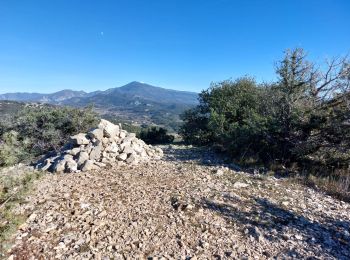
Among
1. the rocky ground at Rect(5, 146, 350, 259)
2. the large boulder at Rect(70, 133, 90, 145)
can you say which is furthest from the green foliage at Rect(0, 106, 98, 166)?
the rocky ground at Rect(5, 146, 350, 259)

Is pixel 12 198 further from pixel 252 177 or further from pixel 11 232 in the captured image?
pixel 252 177

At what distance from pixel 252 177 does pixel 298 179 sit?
1.57 metres

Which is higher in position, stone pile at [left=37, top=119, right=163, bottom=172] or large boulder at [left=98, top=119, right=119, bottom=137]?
large boulder at [left=98, top=119, right=119, bottom=137]

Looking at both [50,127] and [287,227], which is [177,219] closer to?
[287,227]

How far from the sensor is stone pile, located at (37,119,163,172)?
29.2 feet

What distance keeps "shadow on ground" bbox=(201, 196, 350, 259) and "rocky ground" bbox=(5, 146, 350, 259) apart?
0.02 meters

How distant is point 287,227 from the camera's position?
18.5ft

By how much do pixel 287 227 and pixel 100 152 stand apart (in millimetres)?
6700

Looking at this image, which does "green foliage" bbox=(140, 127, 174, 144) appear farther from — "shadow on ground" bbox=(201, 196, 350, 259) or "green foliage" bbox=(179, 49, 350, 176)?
"shadow on ground" bbox=(201, 196, 350, 259)

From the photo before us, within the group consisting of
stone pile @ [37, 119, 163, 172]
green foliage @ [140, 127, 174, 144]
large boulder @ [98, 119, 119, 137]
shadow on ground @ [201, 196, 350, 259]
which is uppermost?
large boulder @ [98, 119, 119, 137]

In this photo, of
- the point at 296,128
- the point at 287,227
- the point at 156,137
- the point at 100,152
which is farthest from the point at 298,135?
the point at 156,137

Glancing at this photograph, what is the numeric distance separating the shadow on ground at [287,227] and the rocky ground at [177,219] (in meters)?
0.02

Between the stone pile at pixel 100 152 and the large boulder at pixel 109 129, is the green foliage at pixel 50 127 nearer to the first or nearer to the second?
the stone pile at pixel 100 152

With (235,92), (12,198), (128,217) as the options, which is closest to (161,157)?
(128,217)
